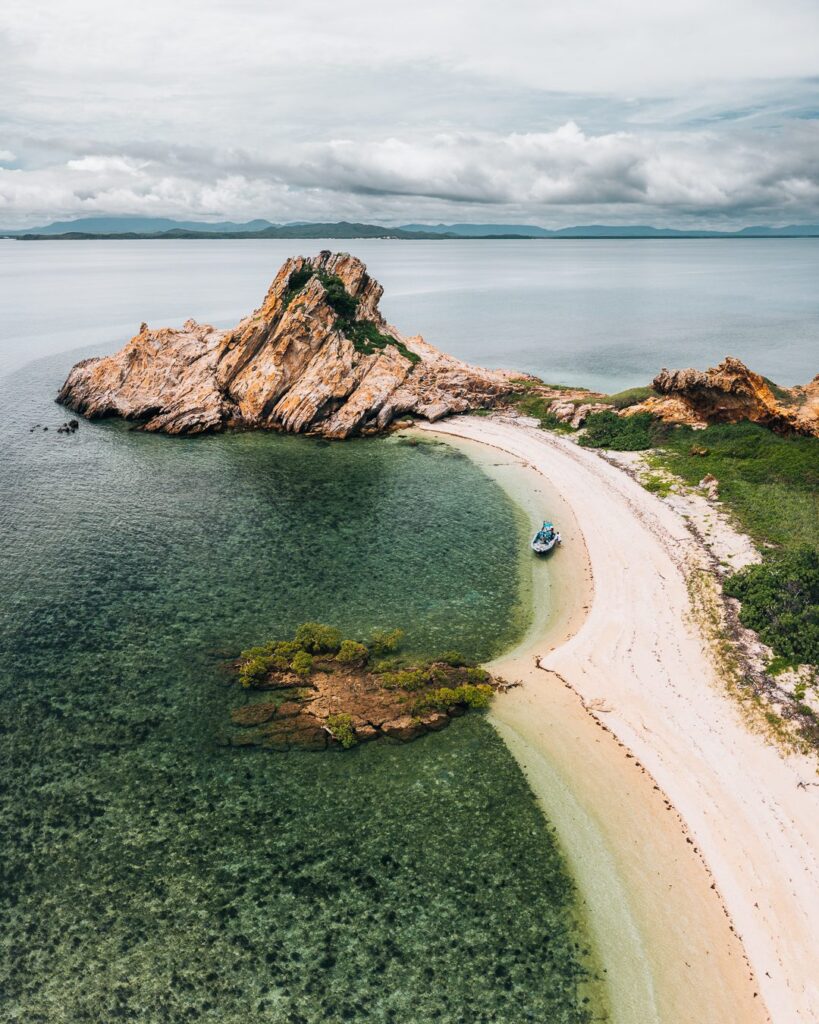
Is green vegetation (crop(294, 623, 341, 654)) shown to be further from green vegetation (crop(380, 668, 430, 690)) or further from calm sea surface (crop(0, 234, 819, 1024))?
green vegetation (crop(380, 668, 430, 690))

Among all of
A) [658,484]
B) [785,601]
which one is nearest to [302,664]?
[785,601]

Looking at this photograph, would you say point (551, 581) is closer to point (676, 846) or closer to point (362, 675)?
point (362, 675)

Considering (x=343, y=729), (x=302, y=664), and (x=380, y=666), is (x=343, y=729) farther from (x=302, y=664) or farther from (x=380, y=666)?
(x=302, y=664)

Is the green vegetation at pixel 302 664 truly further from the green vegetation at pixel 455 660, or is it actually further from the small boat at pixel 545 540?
the small boat at pixel 545 540

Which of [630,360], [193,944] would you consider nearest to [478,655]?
[193,944]

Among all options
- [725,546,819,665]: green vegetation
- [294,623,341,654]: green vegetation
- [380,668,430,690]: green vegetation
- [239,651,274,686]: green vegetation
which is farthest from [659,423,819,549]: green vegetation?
[239,651,274,686]: green vegetation

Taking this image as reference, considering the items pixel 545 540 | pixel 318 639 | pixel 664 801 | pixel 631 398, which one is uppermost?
pixel 631 398

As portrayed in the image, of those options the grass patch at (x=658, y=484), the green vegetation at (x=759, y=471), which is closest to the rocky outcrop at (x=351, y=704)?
the green vegetation at (x=759, y=471)
